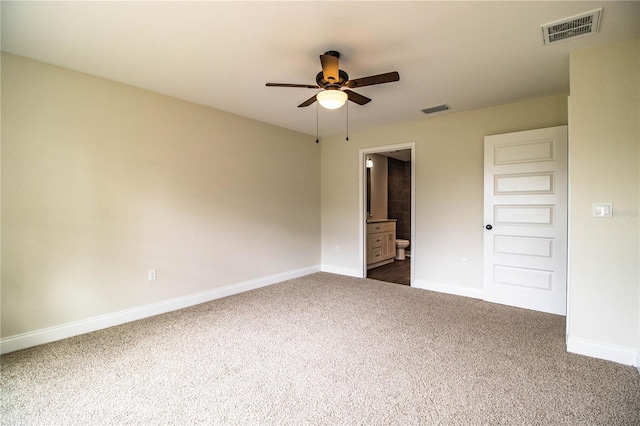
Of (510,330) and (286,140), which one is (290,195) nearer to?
(286,140)

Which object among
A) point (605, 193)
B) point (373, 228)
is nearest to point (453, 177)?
point (605, 193)

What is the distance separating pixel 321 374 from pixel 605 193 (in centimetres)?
258

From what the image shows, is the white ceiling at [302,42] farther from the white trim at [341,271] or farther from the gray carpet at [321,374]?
the white trim at [341,271]

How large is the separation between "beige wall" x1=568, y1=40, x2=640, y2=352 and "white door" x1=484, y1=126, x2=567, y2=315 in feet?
3.23

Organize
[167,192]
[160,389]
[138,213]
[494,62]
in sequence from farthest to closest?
[167,192], [138,213], [494,62], [160,389]

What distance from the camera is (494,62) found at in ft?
8.58

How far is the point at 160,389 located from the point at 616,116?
3.84m

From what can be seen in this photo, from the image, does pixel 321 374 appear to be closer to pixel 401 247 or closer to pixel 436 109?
pixel 436 109

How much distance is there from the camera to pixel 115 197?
9.81 feet

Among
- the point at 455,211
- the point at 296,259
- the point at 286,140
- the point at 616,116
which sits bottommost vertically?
the point at 296,259

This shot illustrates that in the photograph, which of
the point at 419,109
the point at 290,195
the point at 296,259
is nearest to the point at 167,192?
the point at 290,195

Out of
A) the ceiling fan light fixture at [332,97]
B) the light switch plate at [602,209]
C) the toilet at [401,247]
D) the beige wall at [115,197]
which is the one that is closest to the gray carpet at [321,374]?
the beige wall at [115,197]

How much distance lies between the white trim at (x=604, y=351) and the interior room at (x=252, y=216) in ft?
0.04

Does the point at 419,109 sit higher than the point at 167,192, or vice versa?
the point at 419,109
